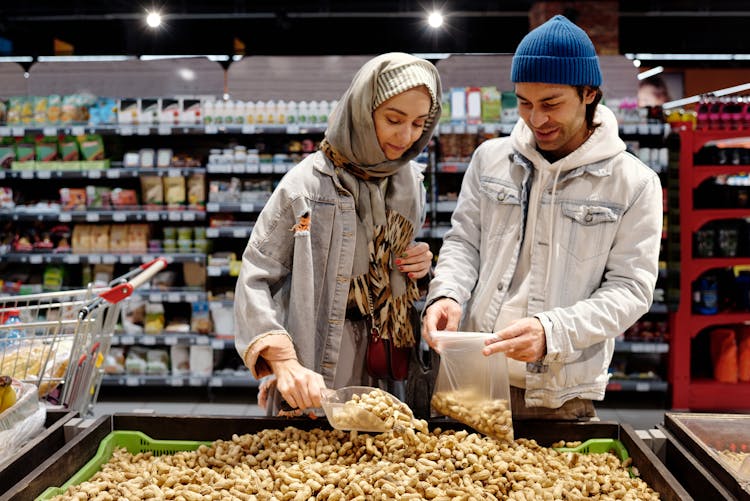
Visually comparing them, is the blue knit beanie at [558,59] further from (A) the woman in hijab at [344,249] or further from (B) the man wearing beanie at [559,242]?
(A) the woman in hijab at [344,249]

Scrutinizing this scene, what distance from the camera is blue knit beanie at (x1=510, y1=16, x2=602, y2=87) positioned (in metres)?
1.60

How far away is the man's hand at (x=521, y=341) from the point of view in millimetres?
1492

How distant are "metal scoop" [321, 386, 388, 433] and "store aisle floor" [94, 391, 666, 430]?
3.37 m

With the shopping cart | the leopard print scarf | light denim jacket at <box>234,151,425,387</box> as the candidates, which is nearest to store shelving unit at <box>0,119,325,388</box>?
the shopping cart

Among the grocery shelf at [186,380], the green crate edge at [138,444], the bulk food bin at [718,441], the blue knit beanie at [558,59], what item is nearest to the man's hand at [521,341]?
the bulk food bin at [718,441]

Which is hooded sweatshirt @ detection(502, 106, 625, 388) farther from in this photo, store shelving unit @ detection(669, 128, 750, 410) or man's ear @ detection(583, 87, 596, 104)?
store shelving unit @ detection(669, 128, 750, 410)

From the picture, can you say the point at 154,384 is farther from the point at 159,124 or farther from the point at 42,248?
the point at 159,124

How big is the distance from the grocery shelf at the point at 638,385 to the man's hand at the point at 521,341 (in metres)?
3.64

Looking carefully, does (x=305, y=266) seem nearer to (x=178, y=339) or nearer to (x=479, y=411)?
(x=479, y=411)

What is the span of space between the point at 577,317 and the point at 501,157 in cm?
52

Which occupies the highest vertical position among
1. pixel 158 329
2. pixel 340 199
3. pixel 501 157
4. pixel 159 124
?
pixel 159 124

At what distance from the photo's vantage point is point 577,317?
1537 millimetres

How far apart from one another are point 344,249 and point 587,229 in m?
0.62

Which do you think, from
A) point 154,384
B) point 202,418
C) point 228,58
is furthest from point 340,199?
point 228,58
